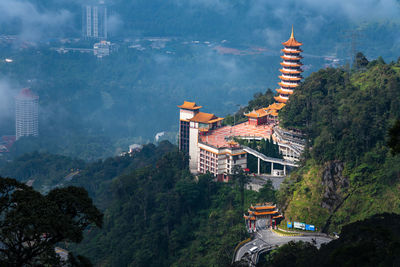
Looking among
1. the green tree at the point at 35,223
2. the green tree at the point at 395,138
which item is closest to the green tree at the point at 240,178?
the green tree at the point at 395,138

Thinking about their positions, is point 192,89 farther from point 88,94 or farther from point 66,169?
point 66,169

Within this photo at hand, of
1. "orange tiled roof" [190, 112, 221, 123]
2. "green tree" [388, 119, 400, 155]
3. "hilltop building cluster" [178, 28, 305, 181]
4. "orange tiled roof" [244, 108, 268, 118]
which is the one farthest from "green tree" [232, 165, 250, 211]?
"green tree" [388, 119, 400, 155]

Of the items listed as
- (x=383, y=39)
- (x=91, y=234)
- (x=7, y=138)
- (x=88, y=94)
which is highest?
(x=383, y=39)

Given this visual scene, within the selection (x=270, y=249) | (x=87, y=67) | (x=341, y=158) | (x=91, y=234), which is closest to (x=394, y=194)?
(x=341, y=158)

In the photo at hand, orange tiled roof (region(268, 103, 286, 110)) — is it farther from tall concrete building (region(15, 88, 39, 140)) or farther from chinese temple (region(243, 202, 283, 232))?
tall concrete building (region(15, 88, 39, 140))

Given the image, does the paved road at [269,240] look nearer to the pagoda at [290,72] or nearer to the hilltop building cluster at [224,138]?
the hilltop building cluster at [224,138]

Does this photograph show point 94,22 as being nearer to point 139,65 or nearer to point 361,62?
point 139,65

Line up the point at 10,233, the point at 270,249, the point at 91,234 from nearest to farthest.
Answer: the point at 10,233, the point at 270,249, the point at 91,234

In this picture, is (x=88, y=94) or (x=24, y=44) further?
(x=24, y=44)
